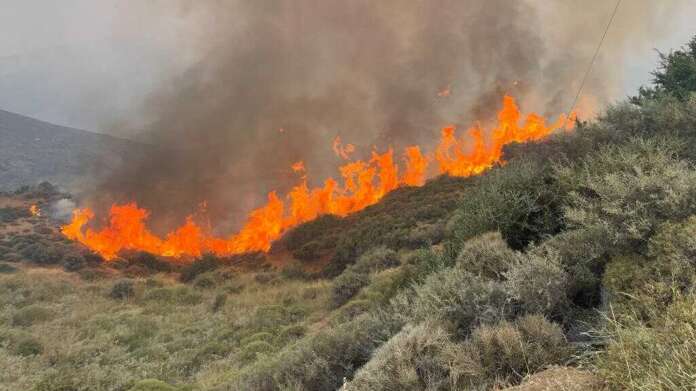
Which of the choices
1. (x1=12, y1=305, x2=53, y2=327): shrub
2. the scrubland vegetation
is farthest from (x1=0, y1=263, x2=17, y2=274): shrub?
(x1=12, y1=305, x2=53, y2=327): shrub

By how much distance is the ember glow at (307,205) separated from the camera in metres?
40.3

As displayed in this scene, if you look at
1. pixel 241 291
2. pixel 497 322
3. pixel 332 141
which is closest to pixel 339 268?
pixel 241 291

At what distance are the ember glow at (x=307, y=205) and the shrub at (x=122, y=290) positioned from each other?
10.8 m

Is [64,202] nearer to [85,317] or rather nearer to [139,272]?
[139,272]

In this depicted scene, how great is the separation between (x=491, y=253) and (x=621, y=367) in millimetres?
4765

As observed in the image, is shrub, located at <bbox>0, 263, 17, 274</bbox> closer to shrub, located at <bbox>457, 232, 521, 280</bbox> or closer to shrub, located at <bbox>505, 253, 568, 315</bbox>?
shrub, located at <bbox>457, 232, 521, 280</bbox>

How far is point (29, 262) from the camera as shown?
36.5 m

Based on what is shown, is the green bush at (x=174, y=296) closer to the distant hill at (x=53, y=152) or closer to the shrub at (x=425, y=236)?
the shrub at (x=425, y=236)

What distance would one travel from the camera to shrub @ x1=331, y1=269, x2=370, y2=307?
1927 cm

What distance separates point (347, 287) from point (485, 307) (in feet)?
45.4

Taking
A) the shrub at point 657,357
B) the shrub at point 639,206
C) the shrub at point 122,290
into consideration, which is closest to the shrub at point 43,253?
the shrub at point 122,290

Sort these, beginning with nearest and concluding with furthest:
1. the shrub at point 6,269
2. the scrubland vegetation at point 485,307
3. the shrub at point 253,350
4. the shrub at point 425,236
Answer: the scrubland vegetation at point 485,307 < the shrub at point 253,350 < the shrub at point 425,236 < the shrub at point 6,269

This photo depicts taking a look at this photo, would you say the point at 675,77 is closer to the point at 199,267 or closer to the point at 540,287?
the point at 540,287

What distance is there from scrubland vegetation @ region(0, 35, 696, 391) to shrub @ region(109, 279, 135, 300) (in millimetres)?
164
